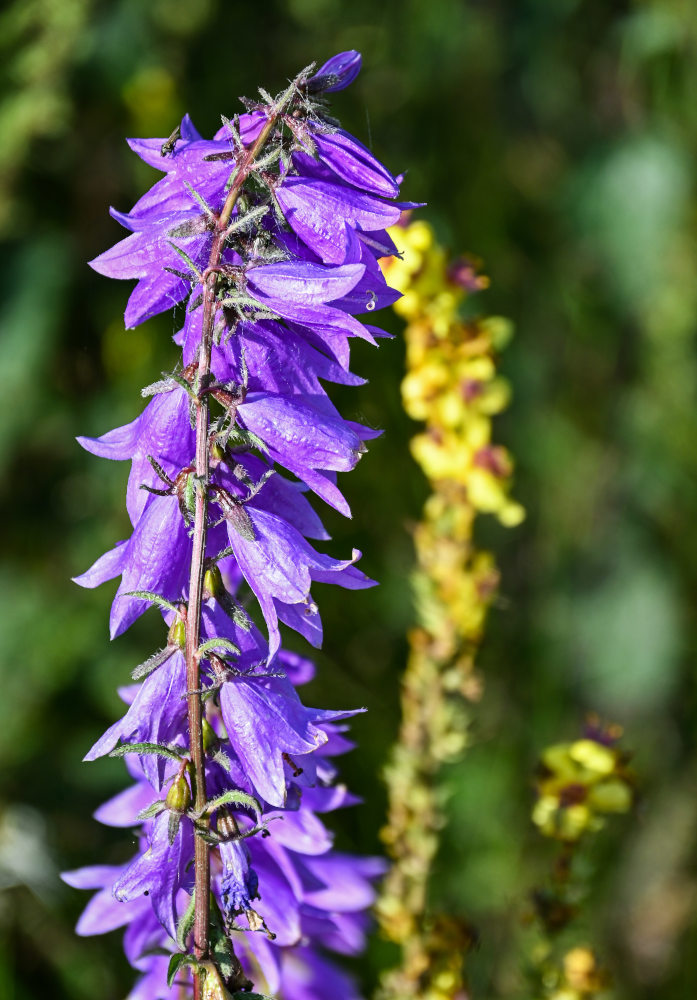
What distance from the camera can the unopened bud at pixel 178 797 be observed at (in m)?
0.40

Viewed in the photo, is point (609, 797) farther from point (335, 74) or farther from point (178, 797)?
point (335, 74)

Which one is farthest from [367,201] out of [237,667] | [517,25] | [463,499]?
[517,25]

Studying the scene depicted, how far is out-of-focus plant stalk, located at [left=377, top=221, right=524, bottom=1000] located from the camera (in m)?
0.71

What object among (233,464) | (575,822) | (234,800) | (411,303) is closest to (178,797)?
(234,800)

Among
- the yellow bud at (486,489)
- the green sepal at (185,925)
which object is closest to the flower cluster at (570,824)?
the yellow bud at (486,489)

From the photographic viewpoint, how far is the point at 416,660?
773 millimetres

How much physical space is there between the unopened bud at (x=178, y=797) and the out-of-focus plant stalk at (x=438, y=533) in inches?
13.2

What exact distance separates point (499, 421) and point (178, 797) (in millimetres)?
1329

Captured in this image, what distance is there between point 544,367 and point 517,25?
0.54 meters

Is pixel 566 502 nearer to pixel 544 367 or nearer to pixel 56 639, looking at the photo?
pixel 544 367

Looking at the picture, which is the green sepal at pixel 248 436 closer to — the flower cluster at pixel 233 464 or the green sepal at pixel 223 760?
the flower cluster at pixel 233 464

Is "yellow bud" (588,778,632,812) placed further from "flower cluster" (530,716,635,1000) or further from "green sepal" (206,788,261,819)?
"green sepal" (206,788,261,819)

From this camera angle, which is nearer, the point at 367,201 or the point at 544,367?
the point at 367,201

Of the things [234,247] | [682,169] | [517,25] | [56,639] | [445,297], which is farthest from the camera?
[517,25]
